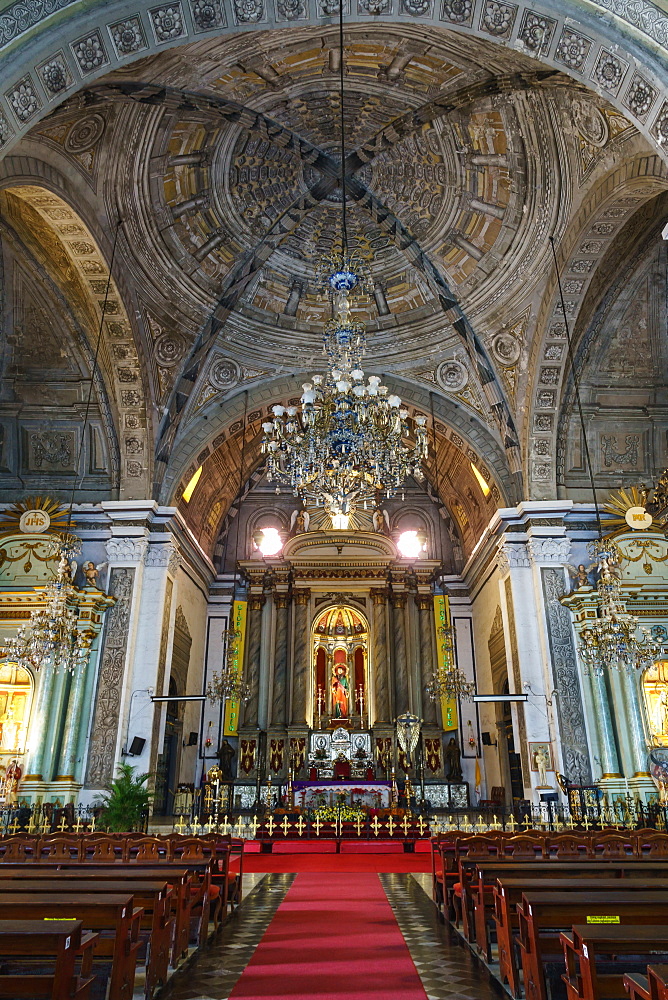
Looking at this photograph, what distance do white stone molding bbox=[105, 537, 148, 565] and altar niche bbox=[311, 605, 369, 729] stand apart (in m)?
7.72

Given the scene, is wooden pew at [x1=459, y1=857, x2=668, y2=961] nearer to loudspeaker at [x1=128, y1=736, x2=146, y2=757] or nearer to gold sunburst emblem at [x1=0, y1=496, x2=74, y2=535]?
loudspeaker at [x1=128, y1=736, x2=146, y2=757]

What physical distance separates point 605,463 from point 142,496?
1015cm

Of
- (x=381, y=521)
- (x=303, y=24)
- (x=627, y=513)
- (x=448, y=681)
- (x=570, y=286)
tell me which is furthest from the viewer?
(x=381, y=521)

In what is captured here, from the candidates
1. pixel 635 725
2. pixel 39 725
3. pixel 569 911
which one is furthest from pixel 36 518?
pixel 569 911

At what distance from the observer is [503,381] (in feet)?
49.5

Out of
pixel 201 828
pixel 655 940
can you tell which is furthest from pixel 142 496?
pixel 655 940

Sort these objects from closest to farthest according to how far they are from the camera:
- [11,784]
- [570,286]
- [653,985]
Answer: [653,985]
[11,784]
[570,286]

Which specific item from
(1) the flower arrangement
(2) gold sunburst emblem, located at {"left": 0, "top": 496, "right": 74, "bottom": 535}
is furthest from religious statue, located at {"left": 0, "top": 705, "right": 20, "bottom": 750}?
(1) the flower arrangement

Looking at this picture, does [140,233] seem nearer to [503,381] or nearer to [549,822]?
[503,381]

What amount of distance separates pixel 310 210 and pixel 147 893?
43.1 ft

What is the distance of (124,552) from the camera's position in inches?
571

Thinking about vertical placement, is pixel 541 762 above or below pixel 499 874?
above

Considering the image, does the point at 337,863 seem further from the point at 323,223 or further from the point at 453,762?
the point at 323,223

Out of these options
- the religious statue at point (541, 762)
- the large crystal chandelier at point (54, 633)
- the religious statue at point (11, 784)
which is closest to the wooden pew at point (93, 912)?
the large crystal chandelier at point (54, 633)
